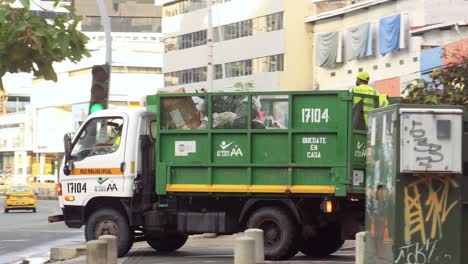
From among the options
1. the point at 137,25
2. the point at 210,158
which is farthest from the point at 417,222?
the point at 137,25

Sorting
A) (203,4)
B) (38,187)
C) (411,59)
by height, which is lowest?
(38,187)

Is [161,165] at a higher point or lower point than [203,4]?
lower

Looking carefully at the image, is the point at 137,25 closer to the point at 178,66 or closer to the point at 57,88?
the point at 57,88

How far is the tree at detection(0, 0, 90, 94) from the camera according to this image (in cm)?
797

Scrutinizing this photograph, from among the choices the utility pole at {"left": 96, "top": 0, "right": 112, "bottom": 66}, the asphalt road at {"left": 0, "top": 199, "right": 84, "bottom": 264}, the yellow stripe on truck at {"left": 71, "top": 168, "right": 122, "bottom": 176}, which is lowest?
the asphalt road at {"left": 0, "top": 199, "right": 84, "bottom": 264}

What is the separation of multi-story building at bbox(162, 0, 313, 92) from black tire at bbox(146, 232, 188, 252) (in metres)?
50.6

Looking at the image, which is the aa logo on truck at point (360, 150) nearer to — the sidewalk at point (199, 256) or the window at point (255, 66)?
the sidewalk at point (199, 256)

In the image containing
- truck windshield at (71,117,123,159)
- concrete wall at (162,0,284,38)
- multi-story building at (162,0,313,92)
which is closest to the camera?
truck windshield at (71,117,123,159)

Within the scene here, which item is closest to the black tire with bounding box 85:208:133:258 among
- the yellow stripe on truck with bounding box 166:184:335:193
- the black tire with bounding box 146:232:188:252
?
the yellow stripe on truck with bounding box 166:184:335:193

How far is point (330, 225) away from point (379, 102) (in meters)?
2.23

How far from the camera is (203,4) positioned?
91500 mm

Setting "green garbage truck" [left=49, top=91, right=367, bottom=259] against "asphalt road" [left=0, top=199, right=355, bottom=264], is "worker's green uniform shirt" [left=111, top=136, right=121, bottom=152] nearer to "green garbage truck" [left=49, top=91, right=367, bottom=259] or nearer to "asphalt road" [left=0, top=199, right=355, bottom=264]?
"green garbage truck" [left=49, top=91, right=367, bottom=259]

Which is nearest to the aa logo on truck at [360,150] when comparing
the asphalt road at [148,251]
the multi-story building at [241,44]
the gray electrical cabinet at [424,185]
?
the asphalt road at [148,251]

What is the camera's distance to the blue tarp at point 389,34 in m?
62.4
